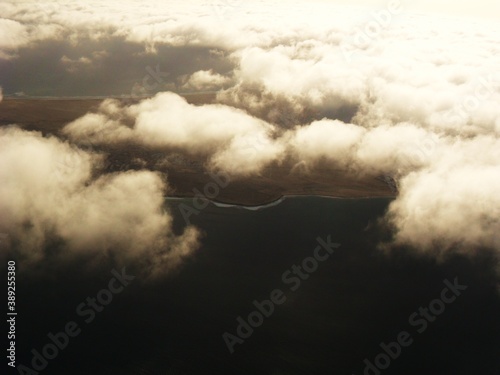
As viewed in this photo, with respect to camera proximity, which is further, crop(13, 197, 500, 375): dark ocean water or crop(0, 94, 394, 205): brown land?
crop(0, 94, 394, 205): brown land

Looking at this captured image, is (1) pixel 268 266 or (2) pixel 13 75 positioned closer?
(1) pixel 268 266

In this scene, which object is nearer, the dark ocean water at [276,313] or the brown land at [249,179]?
the dark ocean water at [276,313]

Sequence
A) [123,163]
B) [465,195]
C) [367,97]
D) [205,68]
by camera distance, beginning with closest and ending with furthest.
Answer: [465,195]
[123,163]
[367,97]
[205,68]

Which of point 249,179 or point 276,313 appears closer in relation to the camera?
point 276,313

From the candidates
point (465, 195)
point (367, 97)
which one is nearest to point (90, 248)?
point (465, 195)

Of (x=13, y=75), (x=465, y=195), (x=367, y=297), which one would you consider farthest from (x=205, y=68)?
(x=367, y=297)

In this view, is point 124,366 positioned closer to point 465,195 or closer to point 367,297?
point 367,297

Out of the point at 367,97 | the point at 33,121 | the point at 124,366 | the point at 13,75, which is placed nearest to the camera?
the point at 124,366
